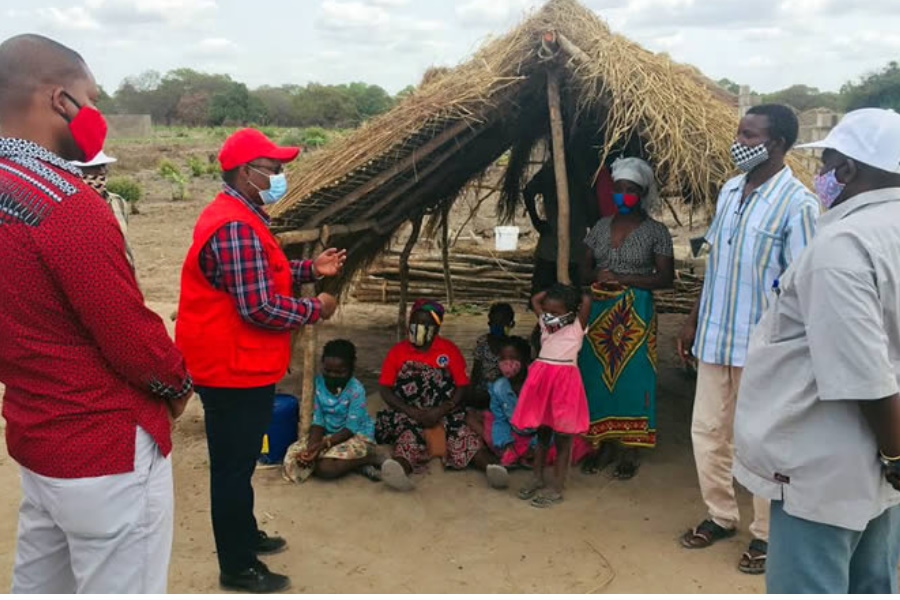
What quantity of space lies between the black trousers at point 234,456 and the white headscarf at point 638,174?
7.71 ft

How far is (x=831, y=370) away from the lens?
1948 millimetres

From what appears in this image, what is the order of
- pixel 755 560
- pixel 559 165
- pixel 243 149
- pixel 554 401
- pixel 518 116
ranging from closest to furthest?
1. pixel 243 149
2. pixel 755 560
3. pixel 554 401
4. pixel 559 165
5. pixel 518 116

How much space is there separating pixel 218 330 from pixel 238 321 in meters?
0.09

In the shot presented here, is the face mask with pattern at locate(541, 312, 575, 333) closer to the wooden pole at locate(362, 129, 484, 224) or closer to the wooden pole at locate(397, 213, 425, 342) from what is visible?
the wooden pole at locate(362, 129, 484, 224)

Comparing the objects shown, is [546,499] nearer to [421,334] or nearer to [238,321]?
[421,334]

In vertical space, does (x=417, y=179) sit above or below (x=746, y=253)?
above

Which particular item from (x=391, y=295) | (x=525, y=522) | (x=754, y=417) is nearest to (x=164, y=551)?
(x=754, y=417)

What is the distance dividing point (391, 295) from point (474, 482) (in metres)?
4.84

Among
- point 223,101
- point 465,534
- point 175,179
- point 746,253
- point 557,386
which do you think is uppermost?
point 223,101

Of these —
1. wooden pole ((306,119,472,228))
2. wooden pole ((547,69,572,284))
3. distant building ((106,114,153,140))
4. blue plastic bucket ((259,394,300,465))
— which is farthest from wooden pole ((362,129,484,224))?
distant building ((106,114,153,140))

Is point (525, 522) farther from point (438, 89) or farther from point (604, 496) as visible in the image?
point (438, 89)

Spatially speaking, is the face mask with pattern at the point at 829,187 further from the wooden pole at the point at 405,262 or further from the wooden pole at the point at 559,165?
the wooden pole at the point at 405,262

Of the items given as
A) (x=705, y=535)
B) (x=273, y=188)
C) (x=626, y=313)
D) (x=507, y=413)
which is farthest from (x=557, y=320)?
(x=273, y=188)

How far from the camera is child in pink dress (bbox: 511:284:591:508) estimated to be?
14.4 feet
